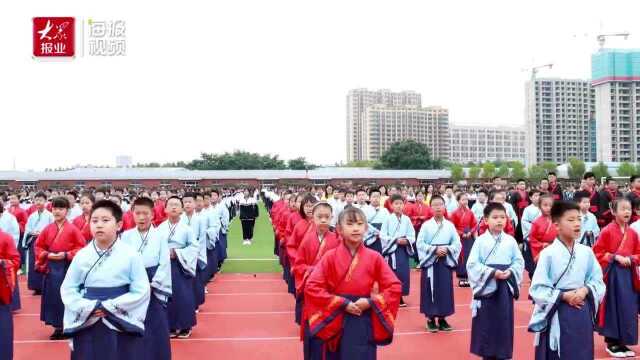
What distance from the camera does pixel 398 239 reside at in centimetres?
930

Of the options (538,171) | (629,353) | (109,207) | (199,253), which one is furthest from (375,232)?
(538,171)

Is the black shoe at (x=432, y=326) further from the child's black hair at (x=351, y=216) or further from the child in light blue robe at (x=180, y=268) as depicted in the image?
the child's black hair at (x=351, y=216)

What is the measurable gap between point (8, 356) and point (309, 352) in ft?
9.27

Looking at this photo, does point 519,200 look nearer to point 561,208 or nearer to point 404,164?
point 561,208

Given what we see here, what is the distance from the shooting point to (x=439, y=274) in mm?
7859

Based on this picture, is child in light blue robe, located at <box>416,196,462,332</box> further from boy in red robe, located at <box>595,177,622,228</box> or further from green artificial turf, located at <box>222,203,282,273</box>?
green artificial turf, located at <box>222,203,282,273</box>

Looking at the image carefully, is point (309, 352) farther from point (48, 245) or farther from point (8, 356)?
point (48, 245)

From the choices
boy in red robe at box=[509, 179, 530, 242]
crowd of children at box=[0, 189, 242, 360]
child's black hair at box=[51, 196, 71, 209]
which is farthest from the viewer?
boy in red robe at box=[509, 179, 530, 242]

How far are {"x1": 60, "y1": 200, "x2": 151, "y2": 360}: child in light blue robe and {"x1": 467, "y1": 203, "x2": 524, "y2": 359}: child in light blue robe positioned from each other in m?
3.18

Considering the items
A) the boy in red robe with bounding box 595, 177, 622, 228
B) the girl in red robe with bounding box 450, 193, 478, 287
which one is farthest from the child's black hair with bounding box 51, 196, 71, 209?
the boy in red robe with bounding box 595, 177, 622, 228

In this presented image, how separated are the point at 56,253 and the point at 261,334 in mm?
2628

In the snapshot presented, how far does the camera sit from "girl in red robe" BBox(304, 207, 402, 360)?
14.2 feet

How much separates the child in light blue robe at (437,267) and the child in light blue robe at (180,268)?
2.86 m

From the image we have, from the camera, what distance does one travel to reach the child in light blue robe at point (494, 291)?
601 centimetres
